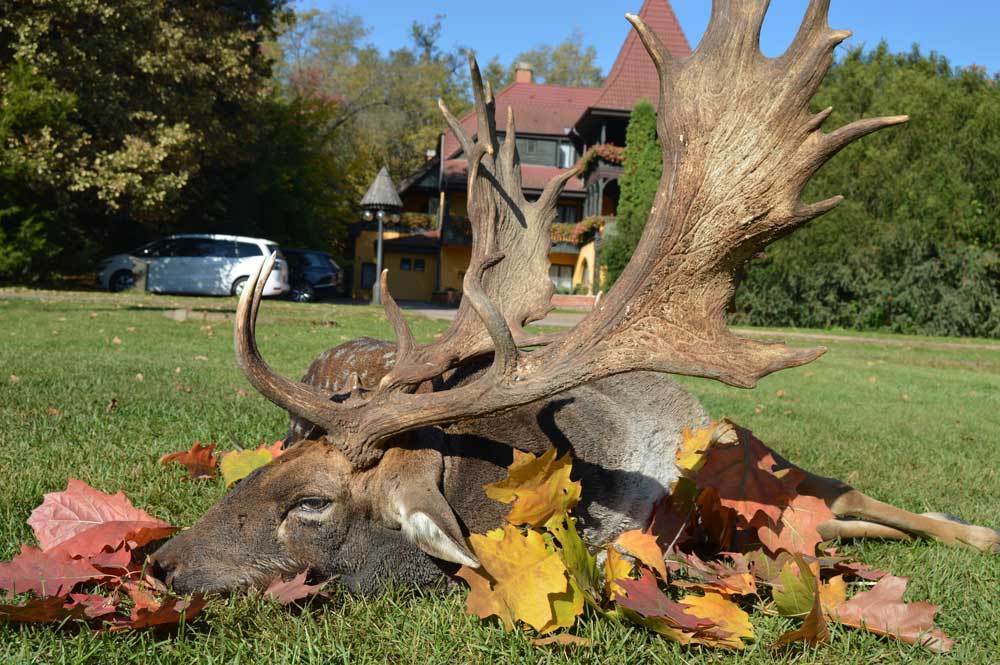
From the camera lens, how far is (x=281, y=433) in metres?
5.30

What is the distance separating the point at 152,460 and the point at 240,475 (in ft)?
2.62

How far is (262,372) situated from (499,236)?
4.81ft

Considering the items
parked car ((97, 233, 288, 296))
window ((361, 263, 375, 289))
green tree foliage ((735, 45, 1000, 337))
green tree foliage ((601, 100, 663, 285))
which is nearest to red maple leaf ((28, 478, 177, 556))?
parked car ((97, 233, 288, 296))

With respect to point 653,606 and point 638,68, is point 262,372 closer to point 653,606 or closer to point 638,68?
point 653,606

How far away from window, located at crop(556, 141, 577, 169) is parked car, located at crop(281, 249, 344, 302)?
1672 cm

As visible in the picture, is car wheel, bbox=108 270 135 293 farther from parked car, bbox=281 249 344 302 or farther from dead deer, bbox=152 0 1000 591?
dead deer, bbox=152 0 1000 591

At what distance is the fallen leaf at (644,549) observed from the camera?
2.86 metres

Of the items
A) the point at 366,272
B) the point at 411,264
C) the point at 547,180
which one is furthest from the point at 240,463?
the point at 366,272

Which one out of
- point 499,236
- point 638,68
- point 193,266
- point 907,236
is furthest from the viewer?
point 638,68

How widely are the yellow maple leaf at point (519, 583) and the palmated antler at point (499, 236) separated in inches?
32.9

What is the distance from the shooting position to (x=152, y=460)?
4.40 metres

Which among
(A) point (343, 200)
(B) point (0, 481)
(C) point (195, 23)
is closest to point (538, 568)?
(B) point (0, 481)

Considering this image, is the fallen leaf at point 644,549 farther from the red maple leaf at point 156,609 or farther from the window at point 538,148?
the window at point 538,148

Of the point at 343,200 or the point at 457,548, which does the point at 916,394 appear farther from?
the point at 343,200
